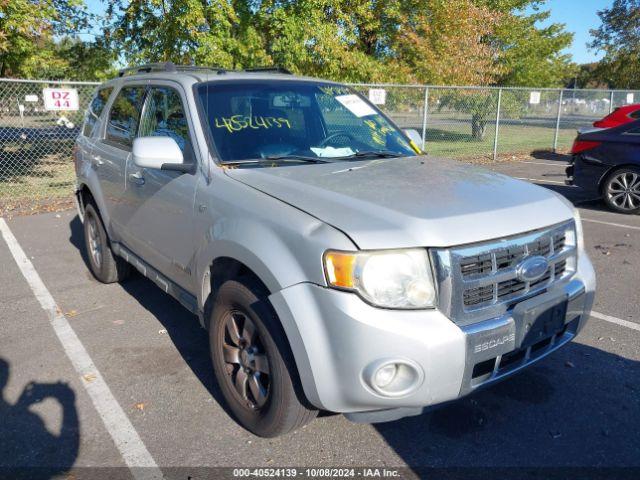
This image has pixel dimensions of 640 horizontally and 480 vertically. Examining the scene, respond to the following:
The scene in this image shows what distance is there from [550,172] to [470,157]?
2.43 m

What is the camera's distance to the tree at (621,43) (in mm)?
33688

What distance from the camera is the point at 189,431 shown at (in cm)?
296

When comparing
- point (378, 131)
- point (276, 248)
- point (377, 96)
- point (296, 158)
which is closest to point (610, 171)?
point (377, 96)

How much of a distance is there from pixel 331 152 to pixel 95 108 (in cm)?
293

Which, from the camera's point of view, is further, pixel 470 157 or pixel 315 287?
pixel 470 157

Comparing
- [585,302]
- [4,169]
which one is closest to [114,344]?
[585,302]

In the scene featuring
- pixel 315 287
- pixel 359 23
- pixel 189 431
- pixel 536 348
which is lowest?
pixel 189 431

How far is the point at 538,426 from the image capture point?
297 cm

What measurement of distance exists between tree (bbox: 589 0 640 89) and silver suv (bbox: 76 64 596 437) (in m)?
37.2

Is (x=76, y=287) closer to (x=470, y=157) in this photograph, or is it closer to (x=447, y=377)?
(x=447, y=377)

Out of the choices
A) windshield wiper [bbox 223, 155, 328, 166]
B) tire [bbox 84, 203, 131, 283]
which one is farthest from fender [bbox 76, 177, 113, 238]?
windshield wiper [bbox 223, 155, 328, 166]

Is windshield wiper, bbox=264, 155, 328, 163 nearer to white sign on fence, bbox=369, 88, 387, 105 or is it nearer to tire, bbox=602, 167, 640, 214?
tire, bbox=602, 167, 640, 214

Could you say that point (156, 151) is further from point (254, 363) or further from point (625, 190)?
point (625, 190)

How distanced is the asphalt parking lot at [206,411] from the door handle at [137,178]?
46.8 inches
